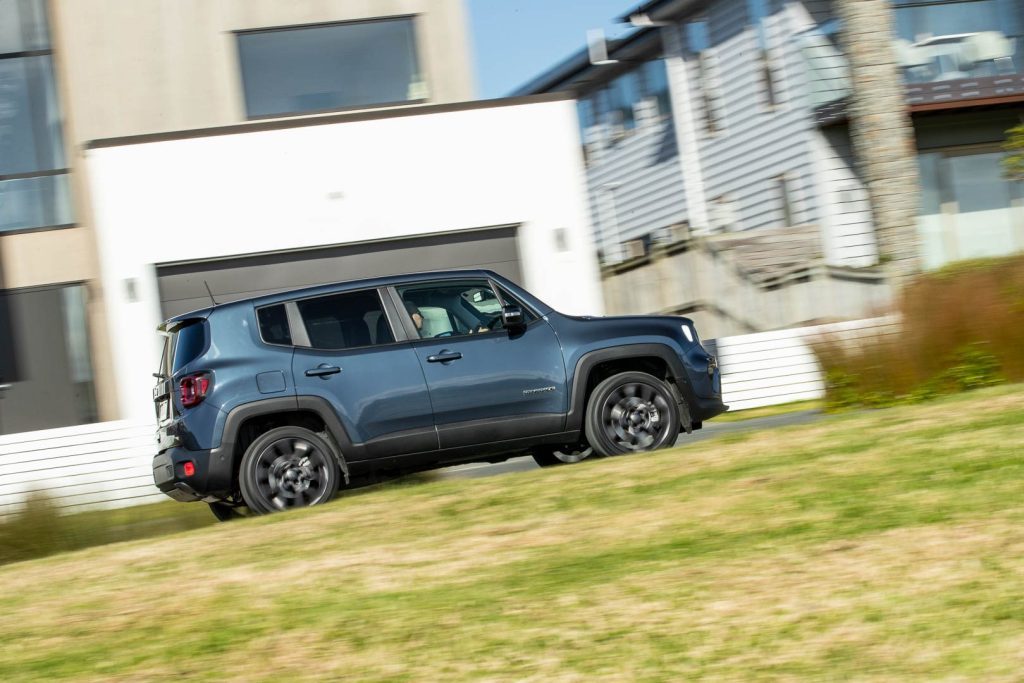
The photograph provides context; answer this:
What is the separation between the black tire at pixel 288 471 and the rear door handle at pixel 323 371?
394 millimetres

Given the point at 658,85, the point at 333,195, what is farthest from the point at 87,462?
the point at 658,85

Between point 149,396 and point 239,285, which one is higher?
point 239,285

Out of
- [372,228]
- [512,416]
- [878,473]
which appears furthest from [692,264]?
[878,473]

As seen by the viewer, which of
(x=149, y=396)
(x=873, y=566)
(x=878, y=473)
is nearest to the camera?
(x=873, y=566)

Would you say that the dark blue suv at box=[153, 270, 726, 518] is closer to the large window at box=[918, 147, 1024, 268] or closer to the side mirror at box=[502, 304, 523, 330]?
the side mirror at box=[502, 304, 523, 330]

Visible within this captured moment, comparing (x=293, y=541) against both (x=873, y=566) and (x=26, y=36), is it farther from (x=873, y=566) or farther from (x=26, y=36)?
(x=26, y=36)

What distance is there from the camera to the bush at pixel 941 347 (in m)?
11.8

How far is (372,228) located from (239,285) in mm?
1768

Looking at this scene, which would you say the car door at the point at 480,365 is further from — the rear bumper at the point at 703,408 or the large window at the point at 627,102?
the large window at the point at 627,102

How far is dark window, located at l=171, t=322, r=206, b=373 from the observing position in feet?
32.7

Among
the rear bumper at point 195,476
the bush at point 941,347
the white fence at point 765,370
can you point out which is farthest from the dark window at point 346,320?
the white fence at point 765,370

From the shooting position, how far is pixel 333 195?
57.9ft

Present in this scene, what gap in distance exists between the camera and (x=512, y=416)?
10.4 m

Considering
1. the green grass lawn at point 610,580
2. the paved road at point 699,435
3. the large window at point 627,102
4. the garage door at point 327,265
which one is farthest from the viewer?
the large window at point 627,102
